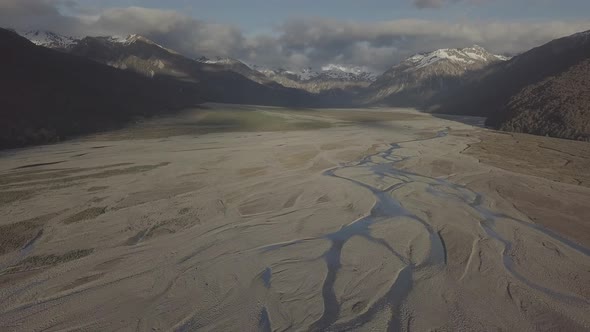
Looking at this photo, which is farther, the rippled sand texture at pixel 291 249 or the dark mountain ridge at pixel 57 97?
the dark mountain ridge at pixel 57 97

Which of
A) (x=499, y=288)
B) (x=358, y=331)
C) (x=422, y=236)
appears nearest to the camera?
(x=358, y=331)

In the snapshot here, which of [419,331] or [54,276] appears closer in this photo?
[419,331]

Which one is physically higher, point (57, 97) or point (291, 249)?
point (57, 97)

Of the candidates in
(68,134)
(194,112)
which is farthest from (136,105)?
(68,134)

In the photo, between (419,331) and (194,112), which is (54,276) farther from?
(194,112)

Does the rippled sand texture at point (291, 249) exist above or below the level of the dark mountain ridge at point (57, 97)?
below

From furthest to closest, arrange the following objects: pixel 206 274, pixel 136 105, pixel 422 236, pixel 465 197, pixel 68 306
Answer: pixel 136 105
pixel 465 197
pixel 422 236
pixel 206 274
pixel 68 306

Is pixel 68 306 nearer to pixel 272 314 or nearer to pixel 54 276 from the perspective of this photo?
pixel 54 276
